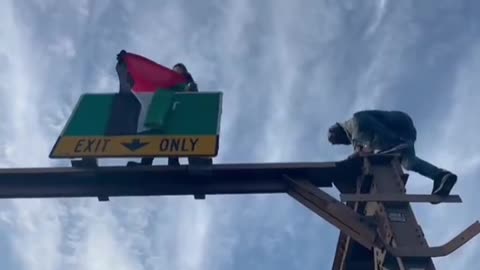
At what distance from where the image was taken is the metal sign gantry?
589 cm

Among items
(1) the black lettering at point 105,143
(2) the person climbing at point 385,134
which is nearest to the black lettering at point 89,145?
(1) the black lettering at point 105,143

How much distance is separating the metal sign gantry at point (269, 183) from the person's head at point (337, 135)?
41 centimetres

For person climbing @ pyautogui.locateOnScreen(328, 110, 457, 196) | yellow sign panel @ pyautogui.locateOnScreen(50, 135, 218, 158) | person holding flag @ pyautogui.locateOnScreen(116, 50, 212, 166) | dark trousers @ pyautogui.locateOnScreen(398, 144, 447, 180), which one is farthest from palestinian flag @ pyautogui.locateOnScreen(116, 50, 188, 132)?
dark trousers @ pyautogui.locateOnScreen(398, 144, 447, 180)

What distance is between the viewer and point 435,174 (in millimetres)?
5770

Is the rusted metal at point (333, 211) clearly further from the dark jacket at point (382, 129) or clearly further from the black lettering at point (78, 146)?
the black lettering at point (78, 146)

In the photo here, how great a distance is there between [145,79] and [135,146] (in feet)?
5.21

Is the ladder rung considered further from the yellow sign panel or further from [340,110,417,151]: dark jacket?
the yellow sign panel

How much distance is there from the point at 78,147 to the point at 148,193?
99 cm

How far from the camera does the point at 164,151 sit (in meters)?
6.72

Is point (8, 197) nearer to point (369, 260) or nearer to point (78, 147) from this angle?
point (78, 147)

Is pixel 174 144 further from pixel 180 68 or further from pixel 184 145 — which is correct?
pixel 180 68

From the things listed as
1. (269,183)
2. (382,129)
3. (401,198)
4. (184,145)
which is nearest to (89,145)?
(184,145)

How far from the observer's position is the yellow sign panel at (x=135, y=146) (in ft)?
22.0

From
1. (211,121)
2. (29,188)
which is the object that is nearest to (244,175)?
(211,121)
